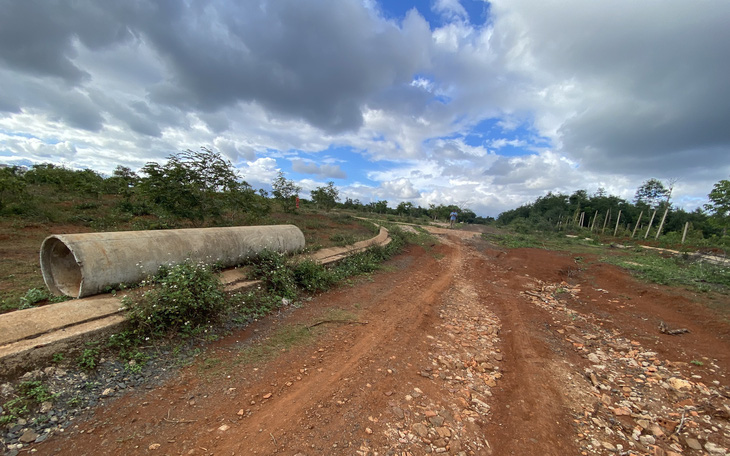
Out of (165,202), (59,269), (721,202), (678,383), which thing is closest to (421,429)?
(678,383)

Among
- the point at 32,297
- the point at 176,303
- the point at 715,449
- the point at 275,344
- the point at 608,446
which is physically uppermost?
the point at 176,303

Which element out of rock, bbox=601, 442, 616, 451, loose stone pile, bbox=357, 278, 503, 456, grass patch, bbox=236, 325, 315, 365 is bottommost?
grass patch, bbox=236, 325, 315, 365

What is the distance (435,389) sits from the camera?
3.02m

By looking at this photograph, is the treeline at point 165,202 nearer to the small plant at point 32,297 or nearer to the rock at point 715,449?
the small plant at point 32,297

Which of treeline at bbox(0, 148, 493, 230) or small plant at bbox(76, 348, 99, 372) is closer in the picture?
small plant at bbox(76, 348, 99, 372)

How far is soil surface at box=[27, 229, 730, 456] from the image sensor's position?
227 cm

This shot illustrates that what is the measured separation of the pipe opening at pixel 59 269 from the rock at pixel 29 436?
226 centimetres

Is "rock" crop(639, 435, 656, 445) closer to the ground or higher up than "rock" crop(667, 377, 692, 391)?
closer to the ground

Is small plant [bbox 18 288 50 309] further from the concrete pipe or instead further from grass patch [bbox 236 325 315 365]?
grass patch [bbox 236 325 315 365]

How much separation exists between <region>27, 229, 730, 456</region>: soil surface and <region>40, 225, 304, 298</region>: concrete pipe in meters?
1.79

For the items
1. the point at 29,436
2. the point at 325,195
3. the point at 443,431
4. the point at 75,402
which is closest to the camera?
the point at 29,436

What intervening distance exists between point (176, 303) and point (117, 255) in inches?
50.2

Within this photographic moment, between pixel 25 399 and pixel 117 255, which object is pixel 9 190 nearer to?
pixel 117 255

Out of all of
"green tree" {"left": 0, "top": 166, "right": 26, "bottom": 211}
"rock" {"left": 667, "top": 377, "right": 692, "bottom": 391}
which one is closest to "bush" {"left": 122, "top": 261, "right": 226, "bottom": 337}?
"rock" {"left": 667, "top": 377, "right": 692, "bottom": 391}
